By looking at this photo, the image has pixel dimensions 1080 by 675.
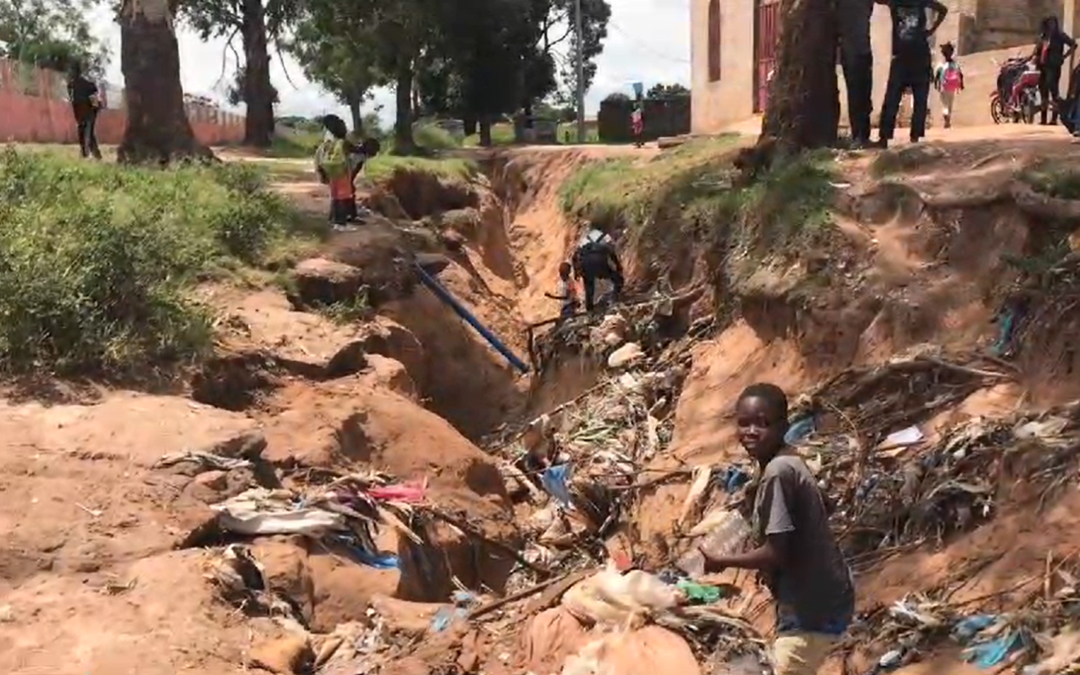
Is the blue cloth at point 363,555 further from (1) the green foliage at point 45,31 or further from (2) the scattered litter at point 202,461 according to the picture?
(1) the green foliage at point 45,31

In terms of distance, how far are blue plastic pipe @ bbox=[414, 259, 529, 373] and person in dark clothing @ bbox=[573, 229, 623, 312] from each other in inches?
52.3

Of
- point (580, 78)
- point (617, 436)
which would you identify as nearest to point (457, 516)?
point (617, 436)

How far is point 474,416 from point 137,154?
558cm

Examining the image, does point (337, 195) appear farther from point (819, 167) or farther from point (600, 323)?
point (819, 167)

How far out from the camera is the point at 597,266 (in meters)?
11.2

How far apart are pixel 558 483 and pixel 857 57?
4488 millimetres

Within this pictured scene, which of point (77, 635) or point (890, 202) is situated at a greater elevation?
point (890, 202)

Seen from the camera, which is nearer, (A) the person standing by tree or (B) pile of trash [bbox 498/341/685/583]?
(B) pile of trash [bbox 498/341/685/583]

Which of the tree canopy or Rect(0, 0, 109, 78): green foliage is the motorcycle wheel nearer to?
the tree canopy

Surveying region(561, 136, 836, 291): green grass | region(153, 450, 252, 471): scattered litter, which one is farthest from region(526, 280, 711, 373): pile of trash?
region(153, 450, 252, 471): scattered litter

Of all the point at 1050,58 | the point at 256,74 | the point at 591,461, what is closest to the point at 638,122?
the point at 256,74

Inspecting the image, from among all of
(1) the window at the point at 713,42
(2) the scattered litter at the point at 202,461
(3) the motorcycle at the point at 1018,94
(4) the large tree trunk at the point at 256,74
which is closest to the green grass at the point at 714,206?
(3) the motorcycle at the point at 1018,94

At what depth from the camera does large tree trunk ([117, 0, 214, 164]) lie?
13.5 metres

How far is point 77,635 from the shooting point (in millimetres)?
4602
